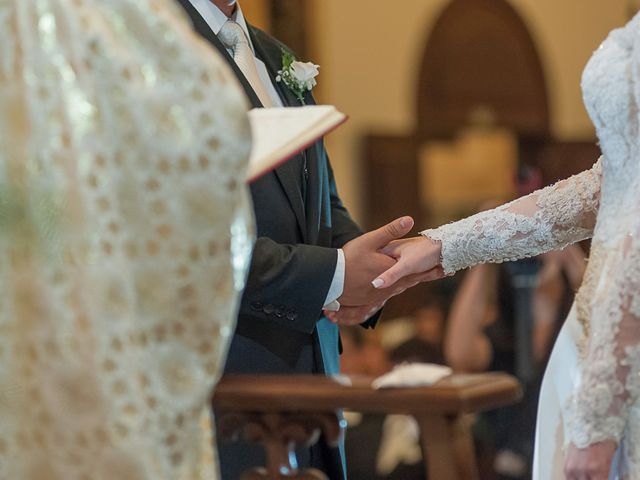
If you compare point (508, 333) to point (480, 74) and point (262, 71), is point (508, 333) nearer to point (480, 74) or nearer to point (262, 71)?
point (262, 71)

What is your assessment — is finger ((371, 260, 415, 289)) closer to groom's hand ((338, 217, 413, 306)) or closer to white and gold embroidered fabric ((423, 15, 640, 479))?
groom's hand ((338, 217, 413, 306))

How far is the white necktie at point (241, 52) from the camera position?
2.95m

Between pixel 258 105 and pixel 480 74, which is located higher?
pixel 258 105

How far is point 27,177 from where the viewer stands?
1852mm

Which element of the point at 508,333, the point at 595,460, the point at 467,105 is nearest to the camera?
the point at 595,460

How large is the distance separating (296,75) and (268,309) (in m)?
0.69

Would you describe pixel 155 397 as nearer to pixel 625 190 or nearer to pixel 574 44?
pixel 625 190

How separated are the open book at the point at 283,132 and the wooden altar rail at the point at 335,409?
14.3 inches

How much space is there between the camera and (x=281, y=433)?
1895mm

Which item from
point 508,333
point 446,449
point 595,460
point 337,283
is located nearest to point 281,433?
point 446,449

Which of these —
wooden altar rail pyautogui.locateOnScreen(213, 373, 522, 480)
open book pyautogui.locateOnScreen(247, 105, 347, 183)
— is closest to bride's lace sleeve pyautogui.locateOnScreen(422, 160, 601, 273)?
open book pyautogui.locateOnScreen(247, 105, 347, 183)

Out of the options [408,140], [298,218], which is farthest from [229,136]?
[408,140]

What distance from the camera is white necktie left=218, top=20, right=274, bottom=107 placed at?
2.95 meters

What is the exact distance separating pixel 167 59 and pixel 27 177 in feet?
0.94
